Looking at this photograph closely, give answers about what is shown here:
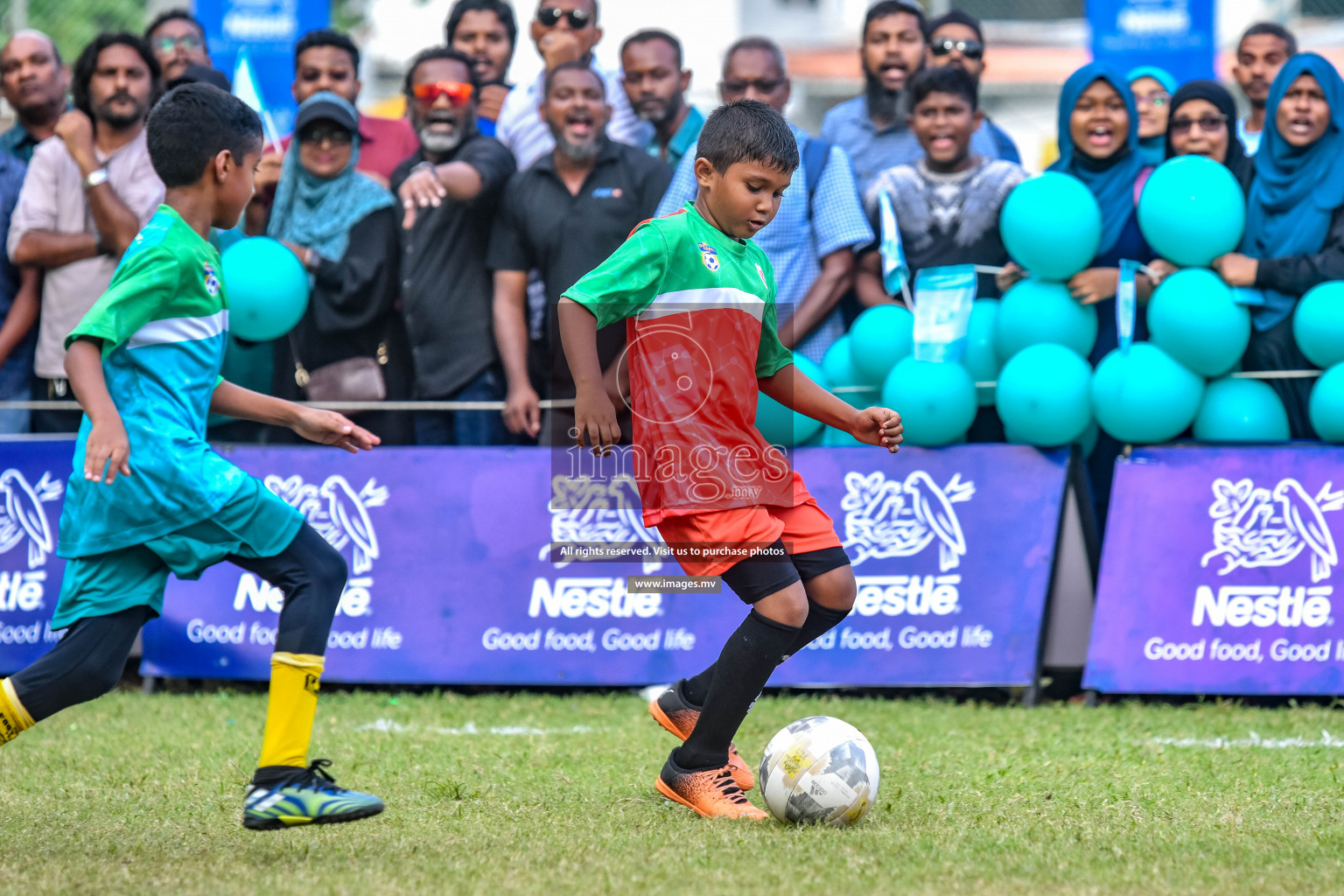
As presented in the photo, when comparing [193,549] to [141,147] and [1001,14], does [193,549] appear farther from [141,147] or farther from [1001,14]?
[1001,14]

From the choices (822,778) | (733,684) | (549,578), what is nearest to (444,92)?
(549,578)

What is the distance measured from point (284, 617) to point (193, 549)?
31cm

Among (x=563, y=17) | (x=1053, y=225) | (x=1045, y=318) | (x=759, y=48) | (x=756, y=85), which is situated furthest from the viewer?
(x=563, y=17)

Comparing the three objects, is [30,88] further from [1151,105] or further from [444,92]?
[1151,105]

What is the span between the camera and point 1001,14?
18891mm

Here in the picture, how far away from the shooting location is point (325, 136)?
7613mm

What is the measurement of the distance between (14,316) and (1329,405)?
20.9 feet

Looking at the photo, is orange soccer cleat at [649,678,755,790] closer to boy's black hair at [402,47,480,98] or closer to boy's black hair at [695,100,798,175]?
boy's black hair at [695,100,798,175]

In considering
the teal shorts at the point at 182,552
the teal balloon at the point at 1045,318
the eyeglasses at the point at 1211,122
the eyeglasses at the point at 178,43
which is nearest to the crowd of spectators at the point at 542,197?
the eyeglasses at the point at 1211,122

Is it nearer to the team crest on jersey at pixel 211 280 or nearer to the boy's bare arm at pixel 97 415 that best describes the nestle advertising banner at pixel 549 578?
the team crest on jersey at pixel 211 280

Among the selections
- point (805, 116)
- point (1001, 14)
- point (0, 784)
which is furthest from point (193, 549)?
point (805, 116)

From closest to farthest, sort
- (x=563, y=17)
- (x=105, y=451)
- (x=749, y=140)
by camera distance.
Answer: (x=105, y=451)
(x=749, y=140)
(x=563, y=17)

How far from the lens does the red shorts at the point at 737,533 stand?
4242mm

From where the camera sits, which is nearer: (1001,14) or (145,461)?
(145,461)
